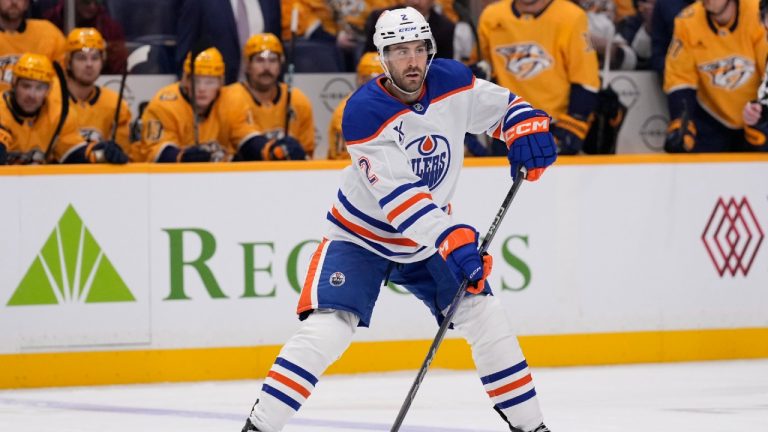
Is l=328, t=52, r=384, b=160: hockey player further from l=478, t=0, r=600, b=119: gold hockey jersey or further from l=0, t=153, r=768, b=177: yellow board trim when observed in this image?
l=478, t=0, r=600, b=119: gold hockey jersey

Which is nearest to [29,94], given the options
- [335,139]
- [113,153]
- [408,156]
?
[113,153]

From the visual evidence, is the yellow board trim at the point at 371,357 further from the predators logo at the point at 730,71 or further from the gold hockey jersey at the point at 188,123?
the predators logo at the point at 730,71

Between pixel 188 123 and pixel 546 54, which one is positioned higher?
pixel 546 54

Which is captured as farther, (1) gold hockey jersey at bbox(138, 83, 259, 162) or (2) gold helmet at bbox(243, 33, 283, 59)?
(2) gold helmet at bbox(243, 33, 283, 59)

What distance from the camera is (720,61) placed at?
6.85 m

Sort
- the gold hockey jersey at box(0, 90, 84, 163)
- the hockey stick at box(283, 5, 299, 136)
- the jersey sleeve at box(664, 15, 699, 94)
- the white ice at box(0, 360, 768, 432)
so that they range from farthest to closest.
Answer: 1. the jersey sleeve at box(664, 15, 699, 94)
2. the hockey stick at box(283, 5, 299, 136)
3. the gold hockey jersey at box(0, 90, 84, 163)
4. the white ice at box(0, 360, 768, 432)

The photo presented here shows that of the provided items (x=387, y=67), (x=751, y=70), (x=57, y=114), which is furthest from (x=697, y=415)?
(x=57, y=114)

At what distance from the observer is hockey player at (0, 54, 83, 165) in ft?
20.2

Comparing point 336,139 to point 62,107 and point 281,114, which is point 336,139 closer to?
point 281,114

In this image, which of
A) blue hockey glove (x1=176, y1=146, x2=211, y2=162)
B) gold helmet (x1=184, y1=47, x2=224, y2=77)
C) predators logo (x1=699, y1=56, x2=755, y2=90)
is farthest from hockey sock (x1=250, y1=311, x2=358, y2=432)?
predators logo (x1=699, y1=56, x2=755, y2=90)

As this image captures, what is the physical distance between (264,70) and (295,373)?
9.36ft

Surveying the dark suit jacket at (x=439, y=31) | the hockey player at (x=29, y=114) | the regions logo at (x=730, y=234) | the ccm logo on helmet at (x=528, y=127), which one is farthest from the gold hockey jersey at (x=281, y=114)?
the ccm logo on helmet at (x=528, y=127)

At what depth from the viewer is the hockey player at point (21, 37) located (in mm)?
6430

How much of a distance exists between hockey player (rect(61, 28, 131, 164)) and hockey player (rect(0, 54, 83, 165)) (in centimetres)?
18
